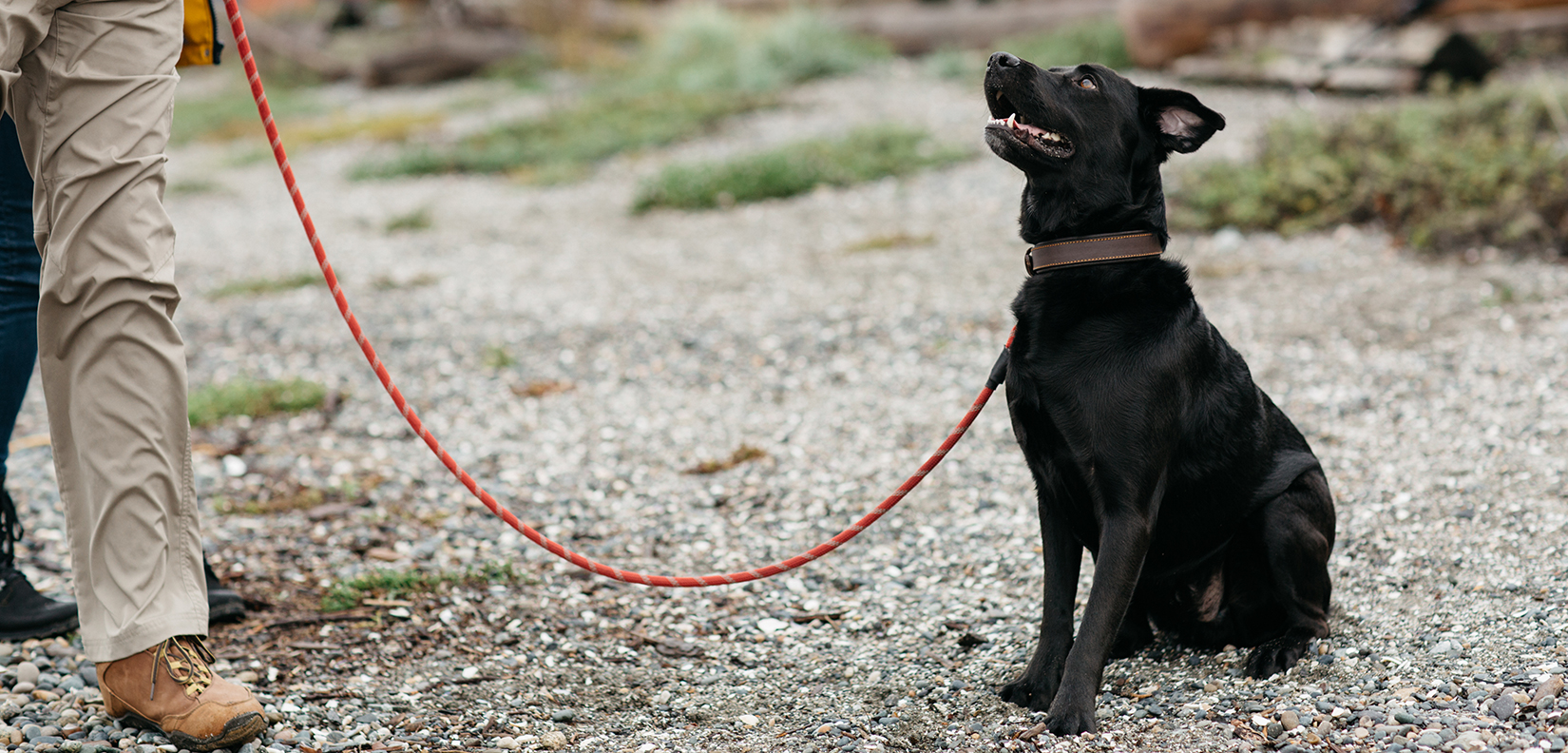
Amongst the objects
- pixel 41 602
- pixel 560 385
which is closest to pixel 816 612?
pixel 41 602

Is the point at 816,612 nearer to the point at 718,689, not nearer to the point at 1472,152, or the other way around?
the point at 718,689

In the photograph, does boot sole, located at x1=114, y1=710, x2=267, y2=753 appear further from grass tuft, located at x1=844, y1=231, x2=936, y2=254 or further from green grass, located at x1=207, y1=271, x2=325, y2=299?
grass tuft, located at x1=844, y1=231, x2=936, y2=254

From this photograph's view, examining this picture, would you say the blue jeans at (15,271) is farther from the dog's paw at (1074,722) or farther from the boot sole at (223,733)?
the dog's paw at (1074,722)

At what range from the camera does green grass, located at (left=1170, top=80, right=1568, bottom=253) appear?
20.1ft

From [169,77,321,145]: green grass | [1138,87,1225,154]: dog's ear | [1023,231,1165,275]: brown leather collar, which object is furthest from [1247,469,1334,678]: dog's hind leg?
[169,77,321,145]: green grass

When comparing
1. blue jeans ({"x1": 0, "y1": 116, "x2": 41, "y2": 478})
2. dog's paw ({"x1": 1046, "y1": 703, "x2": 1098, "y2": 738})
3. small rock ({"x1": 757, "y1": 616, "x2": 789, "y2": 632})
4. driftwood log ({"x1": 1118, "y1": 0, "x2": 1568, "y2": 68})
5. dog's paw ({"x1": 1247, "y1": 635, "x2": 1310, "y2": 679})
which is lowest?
small rock ({"x1": 757, "y1": 616, "x2": 789, "y2": 632})

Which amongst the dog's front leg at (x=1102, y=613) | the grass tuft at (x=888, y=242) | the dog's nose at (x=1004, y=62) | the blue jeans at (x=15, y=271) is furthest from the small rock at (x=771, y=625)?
the grass tuft at (x=888, y=242)

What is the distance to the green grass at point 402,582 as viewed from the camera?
11.0 ft

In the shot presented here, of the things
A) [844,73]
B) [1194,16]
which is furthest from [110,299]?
[844,73]

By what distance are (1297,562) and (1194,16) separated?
9411mm

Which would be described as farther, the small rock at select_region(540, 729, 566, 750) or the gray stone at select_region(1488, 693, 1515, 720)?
the small rock at select_region(540, 729, 566, 750)

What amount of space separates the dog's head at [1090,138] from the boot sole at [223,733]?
2.00m

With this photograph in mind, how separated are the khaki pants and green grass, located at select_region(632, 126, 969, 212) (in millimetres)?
6223

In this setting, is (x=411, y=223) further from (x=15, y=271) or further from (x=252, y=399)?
(x=15, y=271)
